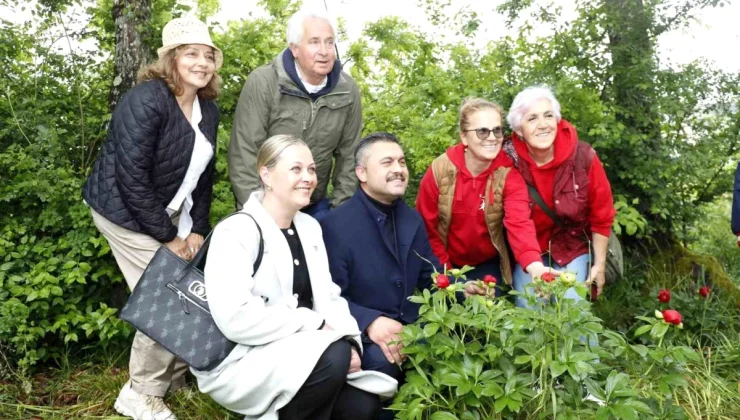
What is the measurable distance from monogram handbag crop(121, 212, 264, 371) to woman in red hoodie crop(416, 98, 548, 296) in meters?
1.27

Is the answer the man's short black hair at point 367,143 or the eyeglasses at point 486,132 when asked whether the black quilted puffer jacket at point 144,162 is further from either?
the eyeglasses at point 486,132

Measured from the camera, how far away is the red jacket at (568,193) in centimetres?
416

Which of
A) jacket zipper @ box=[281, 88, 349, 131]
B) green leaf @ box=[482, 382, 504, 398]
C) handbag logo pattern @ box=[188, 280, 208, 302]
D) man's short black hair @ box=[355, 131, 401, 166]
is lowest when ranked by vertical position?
green leaf @ box=[482, 382, 504, 398]

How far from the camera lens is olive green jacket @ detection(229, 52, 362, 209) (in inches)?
161

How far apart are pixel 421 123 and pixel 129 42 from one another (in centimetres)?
211

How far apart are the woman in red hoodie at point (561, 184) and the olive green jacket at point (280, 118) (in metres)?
1.02

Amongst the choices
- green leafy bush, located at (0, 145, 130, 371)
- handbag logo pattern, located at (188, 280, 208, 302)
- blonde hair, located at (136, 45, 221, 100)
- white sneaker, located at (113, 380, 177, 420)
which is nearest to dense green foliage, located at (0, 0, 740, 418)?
green leafy bush, located at (0, 145, 130, 371)

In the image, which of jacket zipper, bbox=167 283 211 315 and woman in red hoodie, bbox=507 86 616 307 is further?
woman in red hoodie, bbox=507 86 616 307

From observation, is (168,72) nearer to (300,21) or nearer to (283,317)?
(300,21)

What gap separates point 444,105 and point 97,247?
105 inches

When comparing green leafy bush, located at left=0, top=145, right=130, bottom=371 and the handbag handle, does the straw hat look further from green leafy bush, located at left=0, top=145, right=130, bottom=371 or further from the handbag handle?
green leafy bush, located at left=0, top=145, right=130, bottom=371

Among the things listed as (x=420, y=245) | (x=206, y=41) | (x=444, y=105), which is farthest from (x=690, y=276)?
(x=206, y=41)

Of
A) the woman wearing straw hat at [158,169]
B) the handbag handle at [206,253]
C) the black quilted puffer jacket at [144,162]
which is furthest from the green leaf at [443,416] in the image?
the black quilted puffer jacket at [144,162]

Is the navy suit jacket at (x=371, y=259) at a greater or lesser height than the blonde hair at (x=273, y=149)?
lesser
